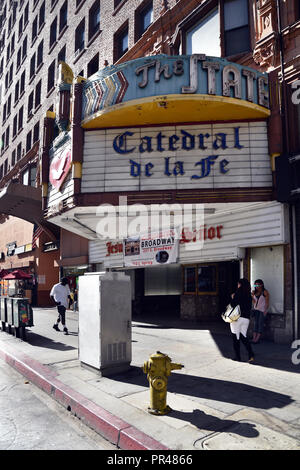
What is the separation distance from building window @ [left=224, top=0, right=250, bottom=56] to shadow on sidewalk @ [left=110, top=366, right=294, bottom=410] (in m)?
11.0

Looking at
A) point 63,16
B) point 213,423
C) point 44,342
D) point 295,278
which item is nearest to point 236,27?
A: point 295,278

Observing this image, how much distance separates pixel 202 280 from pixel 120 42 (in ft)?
44.0

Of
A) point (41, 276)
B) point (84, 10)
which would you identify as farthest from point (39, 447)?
point (84, 10)

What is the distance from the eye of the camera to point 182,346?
32.3ft

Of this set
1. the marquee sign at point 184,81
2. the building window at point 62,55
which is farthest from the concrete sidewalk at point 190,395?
the building window at point 62,55

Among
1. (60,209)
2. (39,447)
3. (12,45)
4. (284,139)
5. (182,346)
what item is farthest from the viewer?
(12,45)

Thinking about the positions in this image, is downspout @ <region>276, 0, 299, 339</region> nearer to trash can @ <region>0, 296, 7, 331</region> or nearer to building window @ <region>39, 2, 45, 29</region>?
trash can @ <region>0, 296, 7, 331</region>

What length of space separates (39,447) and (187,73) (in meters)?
9.54

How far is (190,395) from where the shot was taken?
566 centimetres

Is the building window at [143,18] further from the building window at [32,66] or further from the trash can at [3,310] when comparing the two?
the building window at [32,66]

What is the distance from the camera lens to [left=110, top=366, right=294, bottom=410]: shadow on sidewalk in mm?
5293

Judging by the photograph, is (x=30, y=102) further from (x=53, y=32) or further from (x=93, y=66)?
(x=93, y=66)

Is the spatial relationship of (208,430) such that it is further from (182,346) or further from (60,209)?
(60,209)

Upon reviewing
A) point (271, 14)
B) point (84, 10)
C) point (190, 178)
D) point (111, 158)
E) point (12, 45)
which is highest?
point (12, 45)
